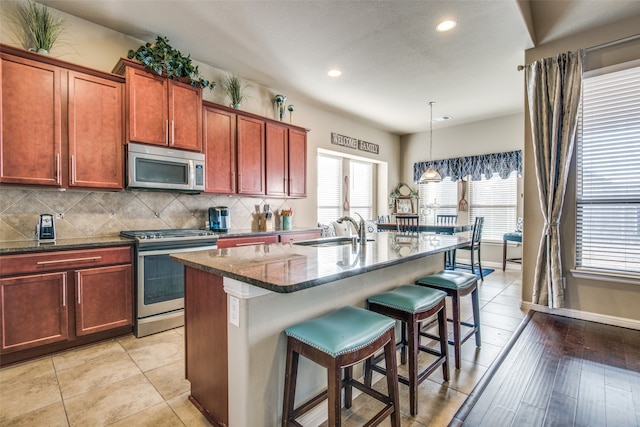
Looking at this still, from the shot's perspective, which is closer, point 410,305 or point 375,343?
point 375,343

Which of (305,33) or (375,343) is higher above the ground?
(305,33)

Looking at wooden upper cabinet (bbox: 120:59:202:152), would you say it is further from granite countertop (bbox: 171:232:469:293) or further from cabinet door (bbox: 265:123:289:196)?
granite countertop (bbox: 171:232:469:293)

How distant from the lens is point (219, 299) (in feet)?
5.18

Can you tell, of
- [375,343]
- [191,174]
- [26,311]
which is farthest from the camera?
[191,174]

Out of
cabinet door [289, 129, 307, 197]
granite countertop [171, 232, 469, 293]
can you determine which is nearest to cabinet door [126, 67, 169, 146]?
granite countertop [171, 232, 469, 293]

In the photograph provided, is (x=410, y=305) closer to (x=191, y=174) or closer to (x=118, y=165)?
(x=191, y=174)

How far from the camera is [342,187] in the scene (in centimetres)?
654

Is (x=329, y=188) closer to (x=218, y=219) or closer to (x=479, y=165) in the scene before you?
(x=218, y=219)

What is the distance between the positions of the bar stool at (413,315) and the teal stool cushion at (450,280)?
30 centimetres

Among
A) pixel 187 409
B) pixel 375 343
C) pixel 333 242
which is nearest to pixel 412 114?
pixel 333 242

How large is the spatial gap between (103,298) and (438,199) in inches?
255

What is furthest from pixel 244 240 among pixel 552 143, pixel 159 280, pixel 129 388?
pixel 552 143

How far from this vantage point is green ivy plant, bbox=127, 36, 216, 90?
115 inches

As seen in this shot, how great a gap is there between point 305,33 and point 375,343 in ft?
9.86
